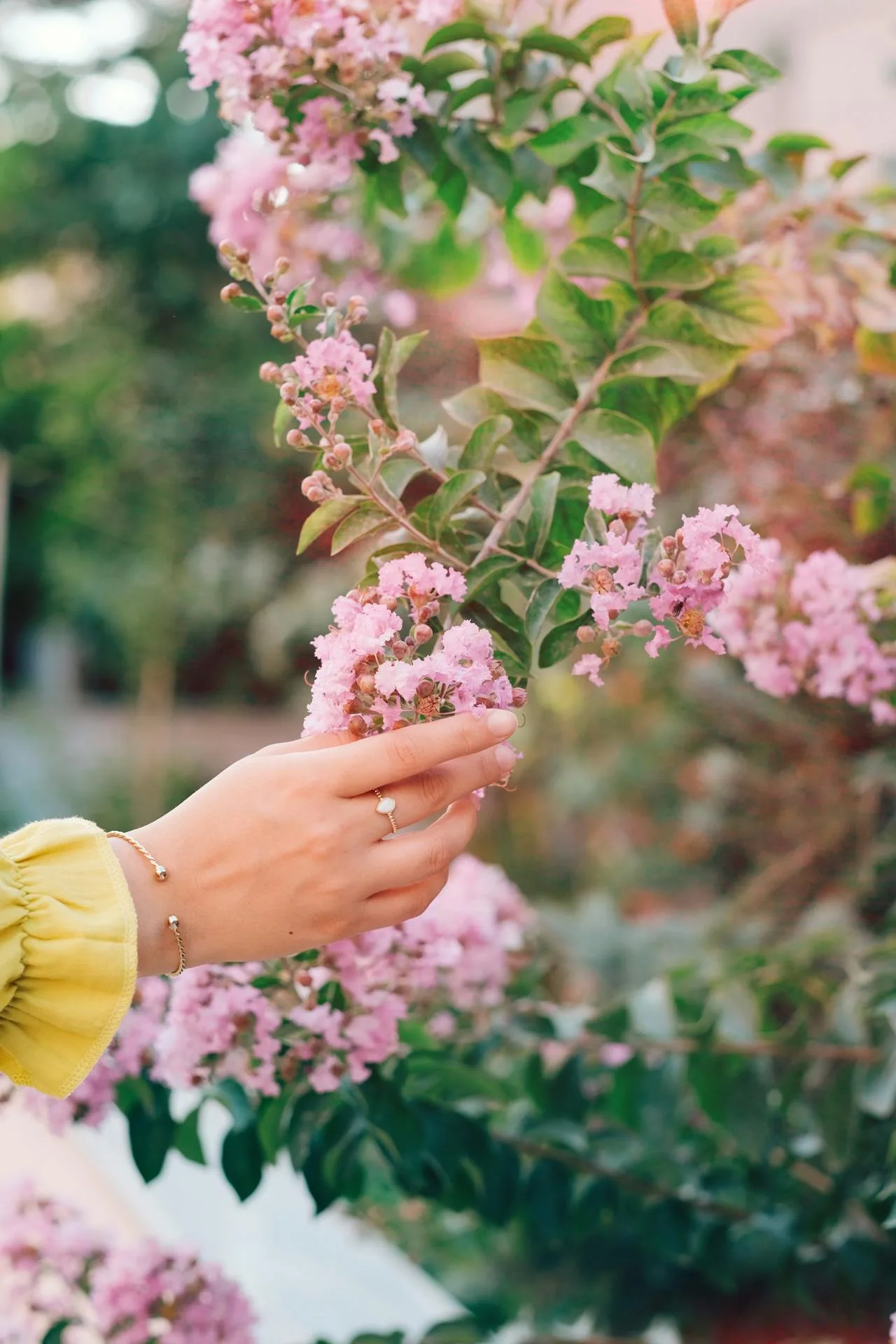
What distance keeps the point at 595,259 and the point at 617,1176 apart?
0.77m

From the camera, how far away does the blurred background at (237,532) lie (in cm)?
149

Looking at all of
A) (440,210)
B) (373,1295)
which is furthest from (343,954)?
(440,210)

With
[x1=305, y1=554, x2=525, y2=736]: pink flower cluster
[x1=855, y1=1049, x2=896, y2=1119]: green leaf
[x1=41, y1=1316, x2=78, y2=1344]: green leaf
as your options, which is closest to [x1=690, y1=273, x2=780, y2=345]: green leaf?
[x1=305, y1=554, x2=525, y2=736]: pink flower cluster

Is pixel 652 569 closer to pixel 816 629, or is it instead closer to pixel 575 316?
pixel 575 316

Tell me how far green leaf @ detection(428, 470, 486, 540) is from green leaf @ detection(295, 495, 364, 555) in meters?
A: 0.04

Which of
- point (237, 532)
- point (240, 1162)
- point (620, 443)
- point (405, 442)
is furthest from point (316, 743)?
point (237, 532)

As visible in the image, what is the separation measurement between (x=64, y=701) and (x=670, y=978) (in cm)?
428

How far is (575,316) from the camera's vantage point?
75 cm

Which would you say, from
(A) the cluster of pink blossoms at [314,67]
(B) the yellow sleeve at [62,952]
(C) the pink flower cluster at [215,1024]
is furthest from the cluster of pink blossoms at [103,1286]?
(A) the cluster of pink blossoms at [314,67]

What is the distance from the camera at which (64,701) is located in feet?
16.3

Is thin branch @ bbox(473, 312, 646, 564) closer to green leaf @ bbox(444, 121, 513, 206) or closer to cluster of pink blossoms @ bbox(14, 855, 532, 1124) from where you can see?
green leaf @ bbox(444, 121, 513, 206)

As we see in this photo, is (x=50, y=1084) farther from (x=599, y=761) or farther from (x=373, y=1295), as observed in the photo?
(x=599, y=761)

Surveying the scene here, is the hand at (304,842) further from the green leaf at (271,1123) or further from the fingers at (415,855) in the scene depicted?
the green leaf at (271,1123)

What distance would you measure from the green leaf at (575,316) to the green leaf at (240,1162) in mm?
584
